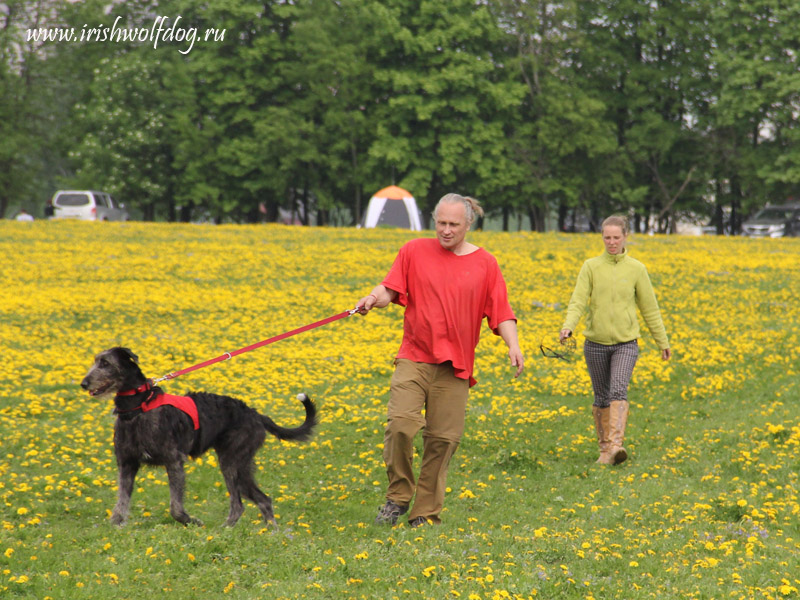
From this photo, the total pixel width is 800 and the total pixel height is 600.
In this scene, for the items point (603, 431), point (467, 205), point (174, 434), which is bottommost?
point (603, 431)

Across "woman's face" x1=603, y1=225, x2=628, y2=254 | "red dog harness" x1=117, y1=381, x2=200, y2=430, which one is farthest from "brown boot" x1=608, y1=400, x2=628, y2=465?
"red dog harness" x1=117, y1=381, x2=200, y2=430

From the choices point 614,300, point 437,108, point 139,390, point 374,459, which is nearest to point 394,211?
point 437,108

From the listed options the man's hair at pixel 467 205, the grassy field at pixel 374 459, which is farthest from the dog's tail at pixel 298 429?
the man's hair at pixel 467 205

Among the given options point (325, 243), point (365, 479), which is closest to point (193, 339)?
point (365, 479)

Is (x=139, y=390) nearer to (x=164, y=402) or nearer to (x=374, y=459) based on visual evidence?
(x=164, y=402)

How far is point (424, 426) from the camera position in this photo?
23.5 feet

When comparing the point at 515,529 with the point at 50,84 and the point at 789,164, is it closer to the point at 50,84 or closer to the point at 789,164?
the point at 789,164

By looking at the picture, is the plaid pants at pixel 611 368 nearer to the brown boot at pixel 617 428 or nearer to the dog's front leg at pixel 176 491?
the brown boot at pixel 617 428

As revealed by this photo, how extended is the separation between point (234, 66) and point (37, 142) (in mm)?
14089

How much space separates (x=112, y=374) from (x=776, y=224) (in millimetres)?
41209

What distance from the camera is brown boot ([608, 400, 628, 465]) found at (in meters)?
9.37

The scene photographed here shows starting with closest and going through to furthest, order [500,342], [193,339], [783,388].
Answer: [783,388], [193,339], [500,342]

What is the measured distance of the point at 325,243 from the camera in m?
29.0

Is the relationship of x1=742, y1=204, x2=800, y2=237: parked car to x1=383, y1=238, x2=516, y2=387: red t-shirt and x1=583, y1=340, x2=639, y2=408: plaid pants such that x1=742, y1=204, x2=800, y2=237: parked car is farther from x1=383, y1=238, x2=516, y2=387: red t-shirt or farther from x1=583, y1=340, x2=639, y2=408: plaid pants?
x1=383, y1=238, x2=516, y2=387: red t-shirt
